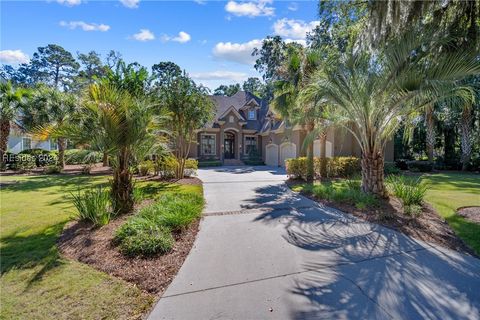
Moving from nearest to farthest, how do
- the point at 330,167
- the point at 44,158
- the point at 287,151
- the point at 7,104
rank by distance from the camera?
the point at 330,167 → the point at 7,104 → the point at 44,158 → the point at 287,151

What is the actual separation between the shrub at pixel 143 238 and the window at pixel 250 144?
24.8 meters

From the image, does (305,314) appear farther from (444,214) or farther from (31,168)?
(31,168)

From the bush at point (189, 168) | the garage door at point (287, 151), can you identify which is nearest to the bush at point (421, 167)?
the garage door at point (287, 151)

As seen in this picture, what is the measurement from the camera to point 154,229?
17.4 feet

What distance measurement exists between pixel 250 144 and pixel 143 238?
2608cm

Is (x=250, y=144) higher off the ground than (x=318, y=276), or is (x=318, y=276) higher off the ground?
(x=250, y=144)

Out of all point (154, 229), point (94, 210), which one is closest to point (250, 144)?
point (94, 210)

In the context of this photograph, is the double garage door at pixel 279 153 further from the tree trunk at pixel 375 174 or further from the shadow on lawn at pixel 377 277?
the shadow on lawn at pixel 377 277

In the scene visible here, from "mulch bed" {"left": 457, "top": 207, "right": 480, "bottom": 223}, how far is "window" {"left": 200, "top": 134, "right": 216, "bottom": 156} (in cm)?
2340

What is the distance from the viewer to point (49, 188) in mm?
12680

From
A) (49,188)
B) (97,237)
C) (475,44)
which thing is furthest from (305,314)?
(49,188)

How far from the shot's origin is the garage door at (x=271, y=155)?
27172 mm

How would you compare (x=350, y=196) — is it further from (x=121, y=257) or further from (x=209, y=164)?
(x=209, y=164)

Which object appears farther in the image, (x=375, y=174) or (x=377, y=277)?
(x=375, y=174)
